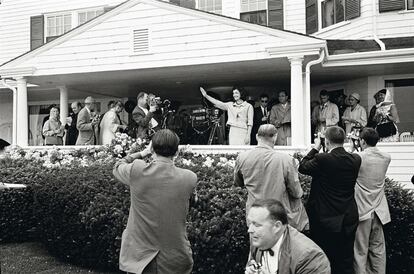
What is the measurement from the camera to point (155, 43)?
10.7 m

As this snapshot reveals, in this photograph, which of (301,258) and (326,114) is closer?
(301,258)

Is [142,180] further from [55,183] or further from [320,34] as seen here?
[320,34]

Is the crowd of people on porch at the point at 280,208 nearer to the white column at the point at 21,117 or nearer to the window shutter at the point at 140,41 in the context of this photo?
the window shutter at the point at 140,41

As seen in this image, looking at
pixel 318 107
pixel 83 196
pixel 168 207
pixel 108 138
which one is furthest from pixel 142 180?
pixel 318 107

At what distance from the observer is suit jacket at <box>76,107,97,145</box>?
10505 mm

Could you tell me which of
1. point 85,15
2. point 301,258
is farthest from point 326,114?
point 85,15

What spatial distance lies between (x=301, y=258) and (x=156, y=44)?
8.68m

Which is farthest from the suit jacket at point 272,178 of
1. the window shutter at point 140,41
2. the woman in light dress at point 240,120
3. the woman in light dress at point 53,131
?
the woman in light dress at point 53,131

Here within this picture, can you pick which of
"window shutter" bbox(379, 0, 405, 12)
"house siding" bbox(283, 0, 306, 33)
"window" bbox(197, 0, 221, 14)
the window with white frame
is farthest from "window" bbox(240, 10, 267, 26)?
"window shutter" bbox(379, 0, 405, 12)

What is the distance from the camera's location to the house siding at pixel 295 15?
1414 centimetres

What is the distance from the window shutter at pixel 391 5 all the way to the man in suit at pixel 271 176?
28.1 ft

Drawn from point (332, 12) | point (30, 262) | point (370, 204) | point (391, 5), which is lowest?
point (30, 262)

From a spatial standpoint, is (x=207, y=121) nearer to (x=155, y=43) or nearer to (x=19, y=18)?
(x=155, y=43)

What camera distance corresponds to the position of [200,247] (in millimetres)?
5852
